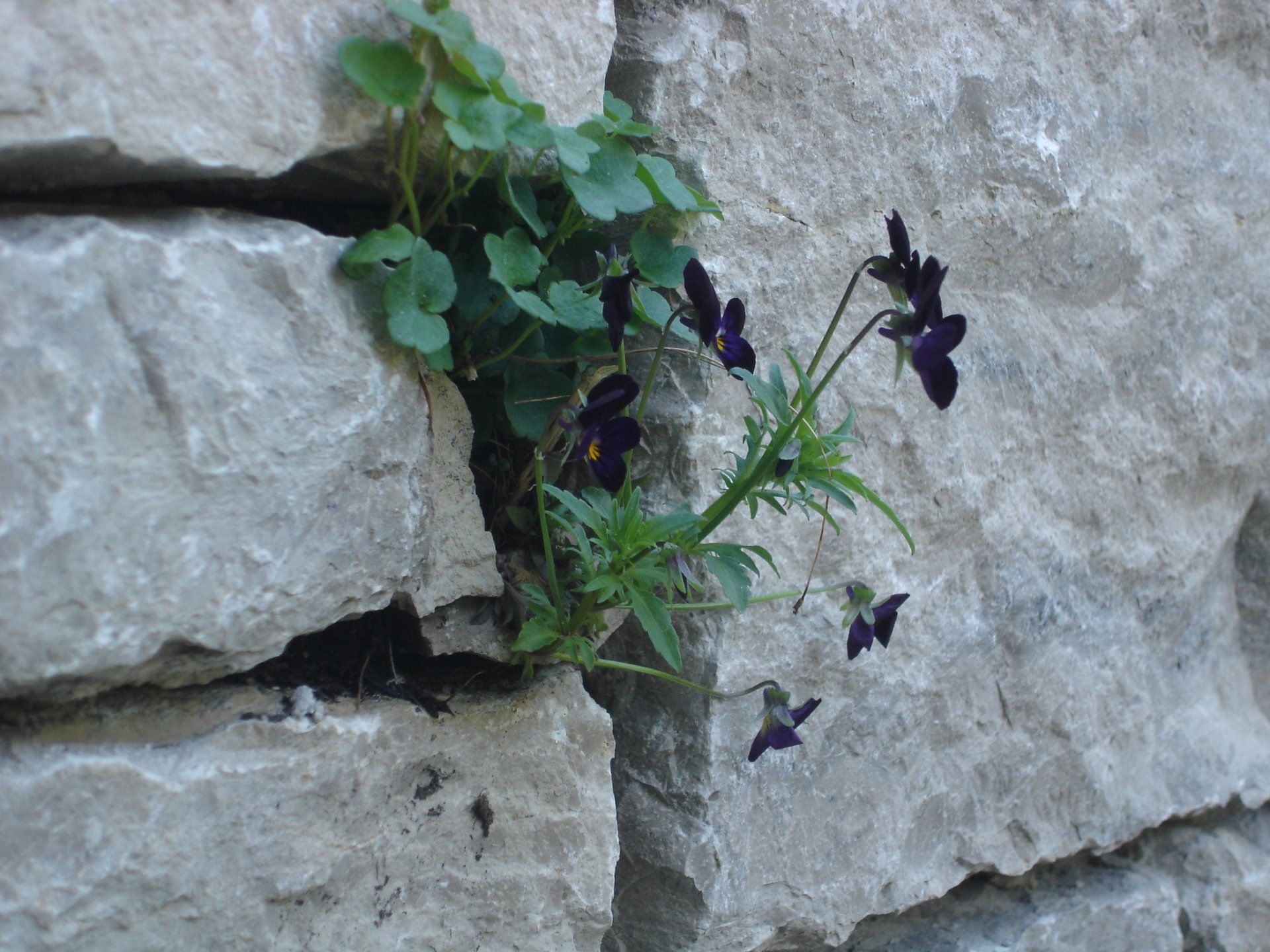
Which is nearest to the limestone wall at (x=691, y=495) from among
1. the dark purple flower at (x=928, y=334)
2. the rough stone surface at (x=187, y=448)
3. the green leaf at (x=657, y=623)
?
the rough stone surface at (x=187, y=448)

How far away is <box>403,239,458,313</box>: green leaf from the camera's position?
3.71ft

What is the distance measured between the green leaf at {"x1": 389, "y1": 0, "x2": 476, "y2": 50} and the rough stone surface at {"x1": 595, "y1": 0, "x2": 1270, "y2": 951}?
16.3 inches

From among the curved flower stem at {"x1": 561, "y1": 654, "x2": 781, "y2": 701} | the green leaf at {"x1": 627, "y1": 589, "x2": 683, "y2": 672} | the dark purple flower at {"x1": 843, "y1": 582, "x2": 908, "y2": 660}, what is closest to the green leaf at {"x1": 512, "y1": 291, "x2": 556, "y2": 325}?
the green leaf at {"x1": 627, "y1": 589, "x2": 683, "y2": 672}

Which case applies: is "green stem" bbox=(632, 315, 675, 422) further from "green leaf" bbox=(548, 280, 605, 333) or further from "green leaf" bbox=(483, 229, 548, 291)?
"green leaf" bbox=(483, 229, 548, 291)

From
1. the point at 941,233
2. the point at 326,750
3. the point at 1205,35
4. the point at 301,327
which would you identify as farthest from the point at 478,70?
the point at 1205,35

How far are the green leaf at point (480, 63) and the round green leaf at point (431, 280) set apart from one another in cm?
19

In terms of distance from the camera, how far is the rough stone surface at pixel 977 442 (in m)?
1.49

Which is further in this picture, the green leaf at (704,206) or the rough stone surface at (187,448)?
the green leaf at (704,206)

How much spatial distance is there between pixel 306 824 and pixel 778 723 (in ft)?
2.06

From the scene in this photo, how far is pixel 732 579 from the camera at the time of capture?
1.27 m

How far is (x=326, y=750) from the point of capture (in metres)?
1.18

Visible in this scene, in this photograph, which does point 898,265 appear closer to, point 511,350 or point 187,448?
point 511,350

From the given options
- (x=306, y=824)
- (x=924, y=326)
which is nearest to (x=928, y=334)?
(x=924, y=326)

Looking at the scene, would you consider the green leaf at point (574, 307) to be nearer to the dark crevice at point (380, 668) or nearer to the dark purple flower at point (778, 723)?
the dark crevice at point (380, 668)
